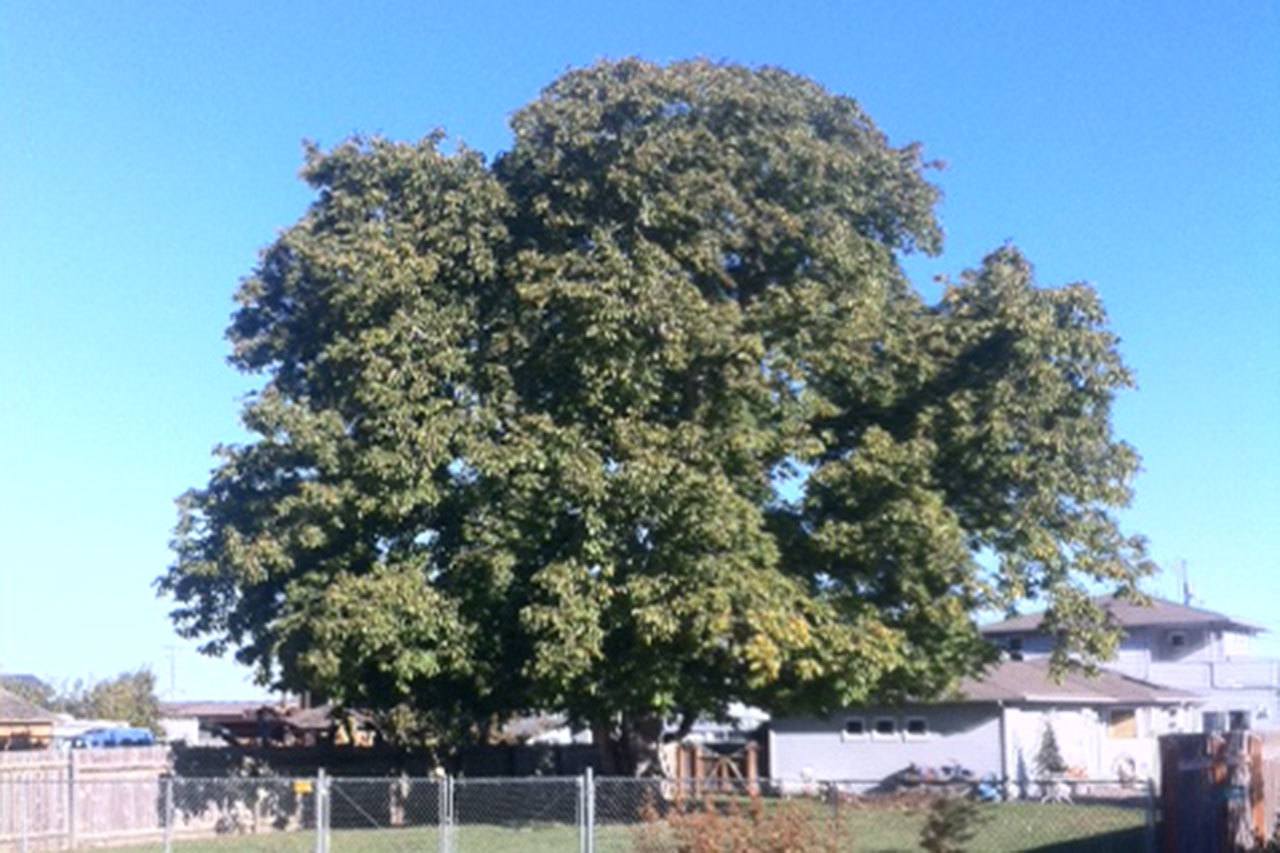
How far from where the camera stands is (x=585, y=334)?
102ft

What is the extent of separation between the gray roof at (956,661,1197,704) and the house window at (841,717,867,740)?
10.8 ft

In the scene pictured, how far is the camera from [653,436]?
30.5 metres

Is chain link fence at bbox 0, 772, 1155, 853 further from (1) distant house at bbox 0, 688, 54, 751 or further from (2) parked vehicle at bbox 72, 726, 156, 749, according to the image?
(1) distant house at bbox 0, 688, 54, 751

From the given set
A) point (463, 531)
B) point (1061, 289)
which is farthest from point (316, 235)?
point (1061, 289)

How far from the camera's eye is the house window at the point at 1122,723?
51.7 m

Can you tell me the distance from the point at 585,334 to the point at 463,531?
14.8 ft

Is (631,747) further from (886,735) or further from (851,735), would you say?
(886,735)

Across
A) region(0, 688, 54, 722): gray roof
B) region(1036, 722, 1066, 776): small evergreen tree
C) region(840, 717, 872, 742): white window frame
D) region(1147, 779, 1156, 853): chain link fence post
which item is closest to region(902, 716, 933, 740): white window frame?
region(840, 717, 872, 742): white window frame

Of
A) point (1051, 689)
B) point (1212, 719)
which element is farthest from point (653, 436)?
point (1212, 719)

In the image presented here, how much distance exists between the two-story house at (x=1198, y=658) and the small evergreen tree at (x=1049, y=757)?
40.9ft

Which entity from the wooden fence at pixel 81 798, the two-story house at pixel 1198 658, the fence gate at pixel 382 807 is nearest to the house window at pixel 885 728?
the two-story house at pixel 1198 658

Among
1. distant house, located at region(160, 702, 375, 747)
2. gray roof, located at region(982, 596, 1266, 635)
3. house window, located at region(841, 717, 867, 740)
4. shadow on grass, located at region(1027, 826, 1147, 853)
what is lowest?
shadow on grass, located at region(1027, 826, 1147, 853)

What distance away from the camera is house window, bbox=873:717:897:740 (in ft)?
160

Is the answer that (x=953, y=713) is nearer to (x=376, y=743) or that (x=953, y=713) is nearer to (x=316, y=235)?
(x=376, y=743)
